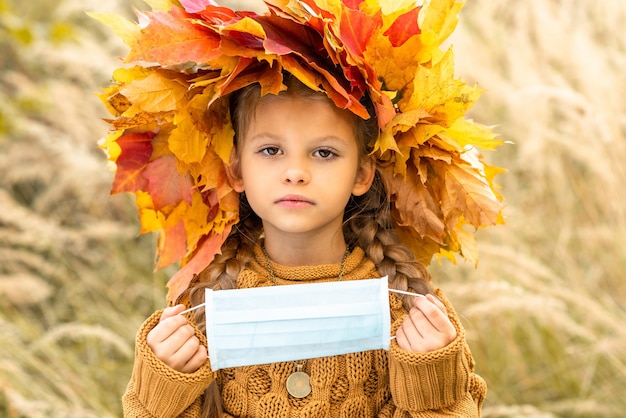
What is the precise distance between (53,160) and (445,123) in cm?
267

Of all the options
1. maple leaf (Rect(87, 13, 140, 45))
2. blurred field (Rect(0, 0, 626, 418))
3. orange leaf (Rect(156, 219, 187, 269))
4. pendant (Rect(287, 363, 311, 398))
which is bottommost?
blurred field (Rect(0, 0, 626, 418))

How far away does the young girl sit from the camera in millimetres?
1792

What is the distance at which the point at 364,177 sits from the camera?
2014mm

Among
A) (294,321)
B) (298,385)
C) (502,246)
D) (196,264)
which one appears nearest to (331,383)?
(298,385)

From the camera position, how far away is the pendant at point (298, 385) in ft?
6.26

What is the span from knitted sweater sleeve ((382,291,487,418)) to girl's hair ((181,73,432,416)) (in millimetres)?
175

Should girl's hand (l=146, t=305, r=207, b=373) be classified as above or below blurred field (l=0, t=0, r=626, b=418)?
above

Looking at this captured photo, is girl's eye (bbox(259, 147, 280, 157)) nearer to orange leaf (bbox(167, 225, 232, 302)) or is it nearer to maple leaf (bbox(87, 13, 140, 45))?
orange leaf (bbox(167, 225, 232, 302))

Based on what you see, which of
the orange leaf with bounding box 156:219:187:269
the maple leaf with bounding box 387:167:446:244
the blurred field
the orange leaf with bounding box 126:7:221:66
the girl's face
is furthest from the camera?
the blurred field

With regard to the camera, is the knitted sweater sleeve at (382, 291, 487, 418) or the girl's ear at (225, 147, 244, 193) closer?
the knitted sweater sleeve at (382, 291, 487, 418)

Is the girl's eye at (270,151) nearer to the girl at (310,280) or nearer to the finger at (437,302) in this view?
the girl at (310,280)

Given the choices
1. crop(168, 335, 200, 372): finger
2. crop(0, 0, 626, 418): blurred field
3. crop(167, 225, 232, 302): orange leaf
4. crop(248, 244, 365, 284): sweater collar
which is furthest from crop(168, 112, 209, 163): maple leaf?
crop(0, 0, 626, 418): blurred field

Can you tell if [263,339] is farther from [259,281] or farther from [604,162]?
[604,162]

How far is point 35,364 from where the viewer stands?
2842mm
